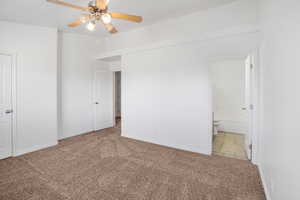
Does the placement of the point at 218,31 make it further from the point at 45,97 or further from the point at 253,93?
the point at 45,97

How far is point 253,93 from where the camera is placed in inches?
106

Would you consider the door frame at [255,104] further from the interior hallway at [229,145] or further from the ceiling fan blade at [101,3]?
the ceiling fan blade at [101,3]

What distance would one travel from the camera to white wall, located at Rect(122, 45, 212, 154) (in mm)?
3133

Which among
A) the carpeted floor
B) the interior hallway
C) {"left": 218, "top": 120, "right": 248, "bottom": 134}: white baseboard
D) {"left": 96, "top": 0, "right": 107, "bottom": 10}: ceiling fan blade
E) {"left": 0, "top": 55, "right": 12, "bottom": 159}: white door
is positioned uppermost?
{"left": 96, "top": 0, "right": 107, "bottom": 10}: ceiling fan blade

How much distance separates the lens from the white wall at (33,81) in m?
3.05

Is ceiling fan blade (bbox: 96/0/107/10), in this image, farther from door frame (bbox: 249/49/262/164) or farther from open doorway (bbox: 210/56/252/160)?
open doorway (bbox: 210/56/252/160)

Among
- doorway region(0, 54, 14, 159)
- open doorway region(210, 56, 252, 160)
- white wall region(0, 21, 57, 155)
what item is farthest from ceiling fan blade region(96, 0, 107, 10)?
open doorway region(210, 56, 252, 160)

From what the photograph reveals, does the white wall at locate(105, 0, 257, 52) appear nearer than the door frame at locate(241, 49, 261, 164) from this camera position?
No

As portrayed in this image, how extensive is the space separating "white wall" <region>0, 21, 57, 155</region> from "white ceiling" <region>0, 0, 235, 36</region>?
0.27 m

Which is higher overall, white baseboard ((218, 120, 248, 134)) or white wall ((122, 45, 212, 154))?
white wall ((122, 45, 212, 154))

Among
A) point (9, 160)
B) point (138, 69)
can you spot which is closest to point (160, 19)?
point (138, 69)

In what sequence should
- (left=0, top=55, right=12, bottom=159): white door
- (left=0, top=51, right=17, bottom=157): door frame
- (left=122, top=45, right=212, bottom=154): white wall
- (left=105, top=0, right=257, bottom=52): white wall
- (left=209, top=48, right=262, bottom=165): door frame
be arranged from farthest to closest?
(left=122, top=45, right=212, bottom=154): white wall < (left=0, top=51, right=17, bottom=157): door frame < (left=0, top=55, right=12, bottom=159): white door < (left=105, top=0, right=257, bottom=52): white wall < (left=209, top=48, right=262, bottom=165): door frame

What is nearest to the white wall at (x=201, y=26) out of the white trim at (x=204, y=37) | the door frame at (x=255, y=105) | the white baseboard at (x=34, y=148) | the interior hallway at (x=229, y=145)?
the white trim at (x=204, y=37)

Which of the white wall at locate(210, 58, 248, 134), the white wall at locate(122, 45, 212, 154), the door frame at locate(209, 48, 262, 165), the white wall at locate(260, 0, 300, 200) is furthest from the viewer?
the white wall at locate(210, 58, 248, 134)
